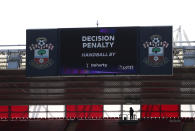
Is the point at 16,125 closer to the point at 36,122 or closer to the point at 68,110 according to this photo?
the point at 36,122

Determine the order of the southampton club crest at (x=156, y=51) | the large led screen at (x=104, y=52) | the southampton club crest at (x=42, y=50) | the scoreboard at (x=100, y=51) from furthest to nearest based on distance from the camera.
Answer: the southampton club crest at (x=42, y=50), the large led screen at (x=104, y=52), the scoreboard at (x=100, y=51), the southampton club crest at (x=156, y=51)

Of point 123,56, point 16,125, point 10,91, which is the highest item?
point 123,56

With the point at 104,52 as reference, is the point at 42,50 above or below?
above

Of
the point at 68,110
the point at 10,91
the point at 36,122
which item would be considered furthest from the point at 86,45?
the point at 68,110

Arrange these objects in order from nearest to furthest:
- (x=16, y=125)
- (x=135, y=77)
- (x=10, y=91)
Result: 1. (x=135, y=77)
2. (x=10, y=91)
3. (x=16, y=125)

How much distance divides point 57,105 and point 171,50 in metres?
19.7

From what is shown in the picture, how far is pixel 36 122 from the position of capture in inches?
1561

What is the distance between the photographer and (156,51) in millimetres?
28594

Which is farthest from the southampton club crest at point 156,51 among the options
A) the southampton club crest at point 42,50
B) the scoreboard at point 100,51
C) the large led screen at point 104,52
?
the southampton club crest at point 42,50

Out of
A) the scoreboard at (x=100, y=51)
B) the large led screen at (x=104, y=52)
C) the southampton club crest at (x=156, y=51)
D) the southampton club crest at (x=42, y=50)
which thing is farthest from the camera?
the southampton club crest at (x=42, y=50)

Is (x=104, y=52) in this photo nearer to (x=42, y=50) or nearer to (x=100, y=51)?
(x=100, y=51)

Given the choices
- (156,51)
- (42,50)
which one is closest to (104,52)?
(156,51)

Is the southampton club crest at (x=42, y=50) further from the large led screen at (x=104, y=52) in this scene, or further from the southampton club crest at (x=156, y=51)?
the southampton club crest at (x=156, y=51)

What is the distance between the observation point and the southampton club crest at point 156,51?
2844 cm
